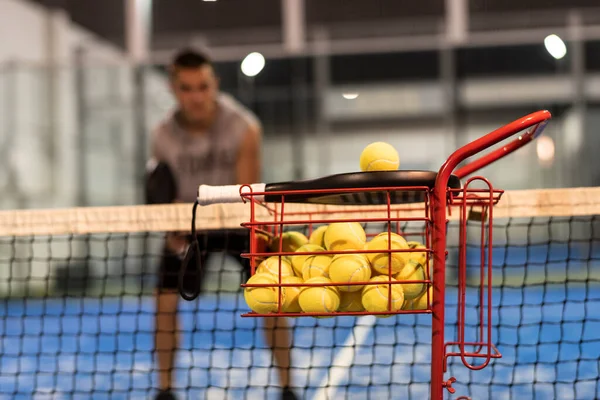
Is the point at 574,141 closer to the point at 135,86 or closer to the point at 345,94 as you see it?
the point at 345,94

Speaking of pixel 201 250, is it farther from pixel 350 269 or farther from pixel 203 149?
pixel 350 269

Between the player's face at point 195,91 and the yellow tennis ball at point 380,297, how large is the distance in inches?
73.9

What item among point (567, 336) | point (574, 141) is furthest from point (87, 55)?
point (567, 336)

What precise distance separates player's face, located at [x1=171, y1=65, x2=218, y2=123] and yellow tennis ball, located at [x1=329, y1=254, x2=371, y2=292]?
185 cm

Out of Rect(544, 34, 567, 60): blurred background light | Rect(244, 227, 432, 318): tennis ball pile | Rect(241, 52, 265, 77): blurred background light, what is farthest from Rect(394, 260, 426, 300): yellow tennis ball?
Rect(544, 34, 567, 60): blurred background light

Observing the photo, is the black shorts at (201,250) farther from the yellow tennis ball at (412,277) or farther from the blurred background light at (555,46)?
the blurred background light at (555,46)

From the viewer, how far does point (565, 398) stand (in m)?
2.45

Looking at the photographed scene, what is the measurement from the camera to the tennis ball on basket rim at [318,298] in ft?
3.94

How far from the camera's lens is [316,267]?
1.25 meters

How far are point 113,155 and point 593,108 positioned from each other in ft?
15.2

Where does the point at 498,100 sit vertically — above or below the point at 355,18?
below

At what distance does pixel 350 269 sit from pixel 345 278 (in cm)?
2

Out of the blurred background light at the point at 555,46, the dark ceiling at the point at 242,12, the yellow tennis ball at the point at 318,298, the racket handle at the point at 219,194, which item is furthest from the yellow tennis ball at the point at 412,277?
the dark ceiling at the point at 242,12

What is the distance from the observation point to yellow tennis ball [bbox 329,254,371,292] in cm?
120
